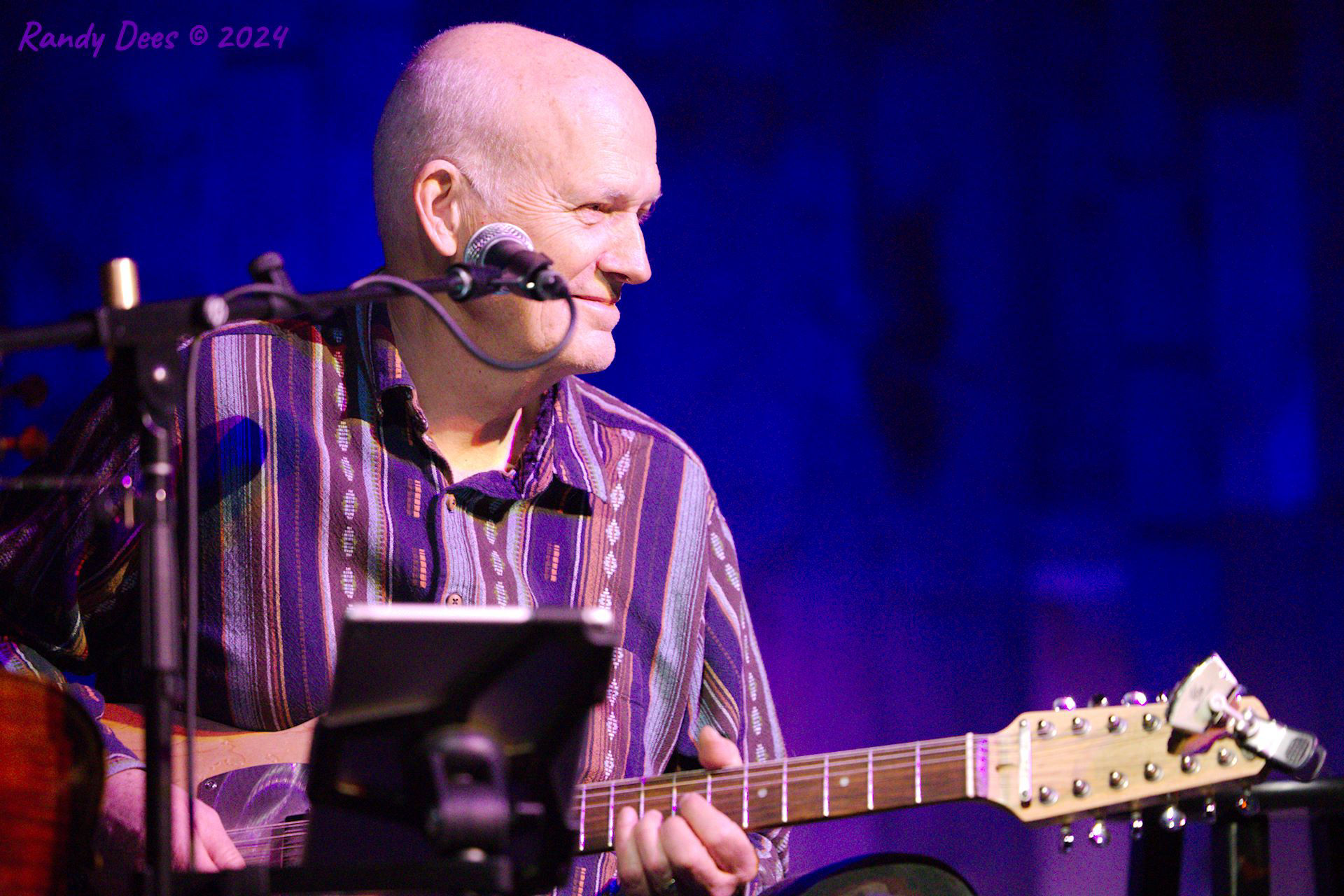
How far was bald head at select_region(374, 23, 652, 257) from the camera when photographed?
204cm

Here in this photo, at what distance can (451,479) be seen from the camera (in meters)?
2.05

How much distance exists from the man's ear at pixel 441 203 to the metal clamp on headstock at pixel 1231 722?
4.10 feet

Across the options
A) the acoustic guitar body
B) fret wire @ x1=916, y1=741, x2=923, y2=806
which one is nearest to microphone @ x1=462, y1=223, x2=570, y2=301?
the acoustic guitar body

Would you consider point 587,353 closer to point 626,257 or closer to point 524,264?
point 626,257

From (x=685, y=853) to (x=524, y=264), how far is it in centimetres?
78

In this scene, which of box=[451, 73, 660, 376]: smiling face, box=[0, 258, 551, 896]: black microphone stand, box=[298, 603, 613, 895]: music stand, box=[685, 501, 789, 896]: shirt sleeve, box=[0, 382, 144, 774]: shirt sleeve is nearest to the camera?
box=[298, 603, 613, 895]: music stand

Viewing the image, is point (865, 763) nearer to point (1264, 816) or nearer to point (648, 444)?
point (1264, 816)

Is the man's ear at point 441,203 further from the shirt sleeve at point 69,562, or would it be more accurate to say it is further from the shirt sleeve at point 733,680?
the shirt sleeve at point 733,680

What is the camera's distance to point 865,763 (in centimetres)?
176

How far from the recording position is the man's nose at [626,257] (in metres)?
2.06

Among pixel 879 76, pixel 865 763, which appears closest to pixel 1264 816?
pixel 865 763

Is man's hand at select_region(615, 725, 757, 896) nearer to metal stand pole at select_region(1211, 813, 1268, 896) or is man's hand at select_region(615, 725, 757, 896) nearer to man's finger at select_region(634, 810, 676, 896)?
man's finger at select_region(634, 810, 676, 896)

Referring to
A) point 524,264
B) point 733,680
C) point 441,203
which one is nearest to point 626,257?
point 441,203

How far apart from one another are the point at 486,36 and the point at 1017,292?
4.20 feet
